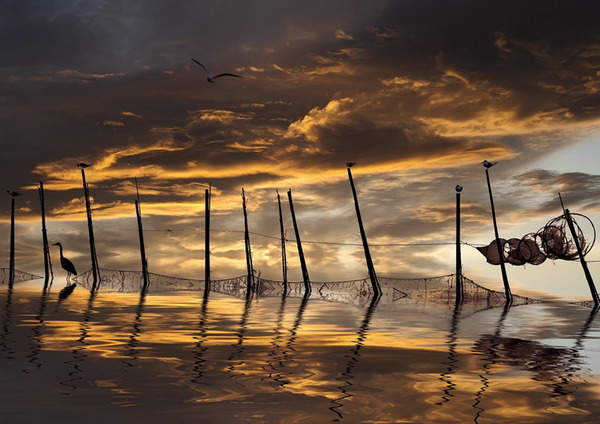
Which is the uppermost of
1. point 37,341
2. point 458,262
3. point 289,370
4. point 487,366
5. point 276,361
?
point 458,262

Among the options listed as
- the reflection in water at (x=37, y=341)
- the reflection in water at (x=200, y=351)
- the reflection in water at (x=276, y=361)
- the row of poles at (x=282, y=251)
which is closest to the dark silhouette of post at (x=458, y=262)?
the row of poles at (x=282, y=251)

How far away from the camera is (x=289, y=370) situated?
14.3m

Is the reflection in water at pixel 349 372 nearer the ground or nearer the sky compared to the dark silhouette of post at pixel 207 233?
nearer the ground

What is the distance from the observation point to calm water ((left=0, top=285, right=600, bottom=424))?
10.6 m

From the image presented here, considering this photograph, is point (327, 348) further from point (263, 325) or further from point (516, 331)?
point (516, 331)

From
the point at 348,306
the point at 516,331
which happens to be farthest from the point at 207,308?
the point at 516,331

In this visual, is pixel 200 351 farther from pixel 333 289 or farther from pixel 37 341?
pixel 333 289

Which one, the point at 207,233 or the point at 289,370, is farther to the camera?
the point at 207,233

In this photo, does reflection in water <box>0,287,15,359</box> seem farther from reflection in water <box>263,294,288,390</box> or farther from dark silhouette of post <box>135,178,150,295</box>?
Answer: dark silhouette of post <box>135,178,150,295</box>

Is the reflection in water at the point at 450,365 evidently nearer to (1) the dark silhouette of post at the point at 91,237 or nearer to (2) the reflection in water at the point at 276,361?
(2) the reflection in water at the point at 276,361

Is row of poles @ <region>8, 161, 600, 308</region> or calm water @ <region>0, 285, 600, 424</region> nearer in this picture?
calm water @ <region>0, 285, 600, 424</region>

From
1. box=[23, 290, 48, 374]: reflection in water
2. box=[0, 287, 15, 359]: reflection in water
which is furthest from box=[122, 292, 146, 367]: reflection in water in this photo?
box=[0, 287, 15, 359]: reflection in water

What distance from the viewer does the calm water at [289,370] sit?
10.6 m

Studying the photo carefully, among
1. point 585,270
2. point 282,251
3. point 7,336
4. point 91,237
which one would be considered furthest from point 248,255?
point 7,336
